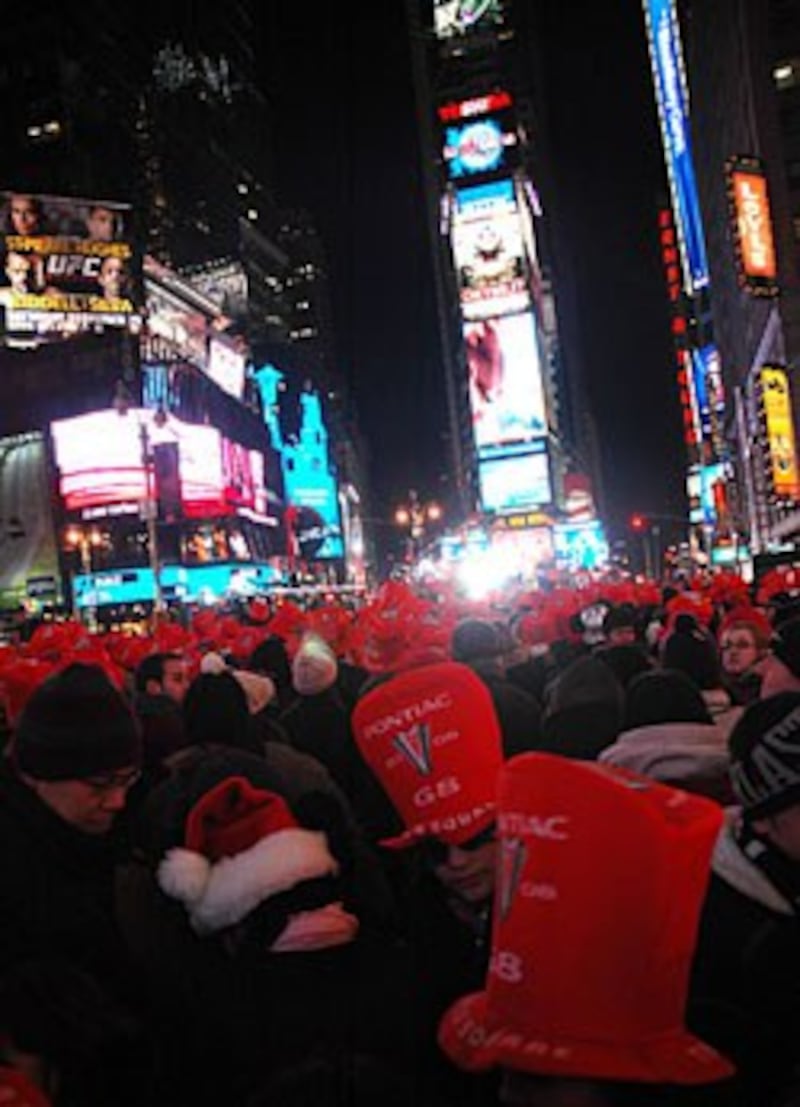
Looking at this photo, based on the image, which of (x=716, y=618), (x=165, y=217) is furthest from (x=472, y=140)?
(x=716, y=618)

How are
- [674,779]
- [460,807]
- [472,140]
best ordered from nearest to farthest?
[460,807] → [674,779] → [472,140]

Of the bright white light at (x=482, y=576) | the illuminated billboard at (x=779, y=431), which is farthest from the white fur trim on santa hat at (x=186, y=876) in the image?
the illuminated billboard at (x=779, y=431)

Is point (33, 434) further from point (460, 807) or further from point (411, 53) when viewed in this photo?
point (411, 53)

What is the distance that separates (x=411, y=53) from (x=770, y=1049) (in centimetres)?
19245

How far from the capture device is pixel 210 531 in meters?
65.1

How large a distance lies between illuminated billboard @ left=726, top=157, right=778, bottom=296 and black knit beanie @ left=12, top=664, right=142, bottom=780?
46.3m

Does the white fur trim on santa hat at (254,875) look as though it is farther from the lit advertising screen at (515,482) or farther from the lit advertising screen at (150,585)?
the lit advertising screen at (515,482)

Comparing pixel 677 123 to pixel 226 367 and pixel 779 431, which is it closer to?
pixel 226 367

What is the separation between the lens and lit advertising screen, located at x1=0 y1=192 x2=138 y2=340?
2106 inches

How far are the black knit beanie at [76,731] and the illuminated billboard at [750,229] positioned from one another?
1824 inches

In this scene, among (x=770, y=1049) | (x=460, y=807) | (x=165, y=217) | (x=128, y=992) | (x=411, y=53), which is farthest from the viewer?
(x=411, y=53)

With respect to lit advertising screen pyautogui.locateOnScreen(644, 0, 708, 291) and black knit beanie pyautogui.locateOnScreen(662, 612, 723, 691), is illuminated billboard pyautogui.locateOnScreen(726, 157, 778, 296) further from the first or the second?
lit advertising screen pyautogui.locateOnScreen(644, 0, 708, 291)

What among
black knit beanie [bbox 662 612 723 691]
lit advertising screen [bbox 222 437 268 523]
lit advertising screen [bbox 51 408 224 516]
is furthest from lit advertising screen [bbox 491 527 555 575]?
black knit beanie [bbox 662 612 723 691]

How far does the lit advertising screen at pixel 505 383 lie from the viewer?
9181 centimetres
